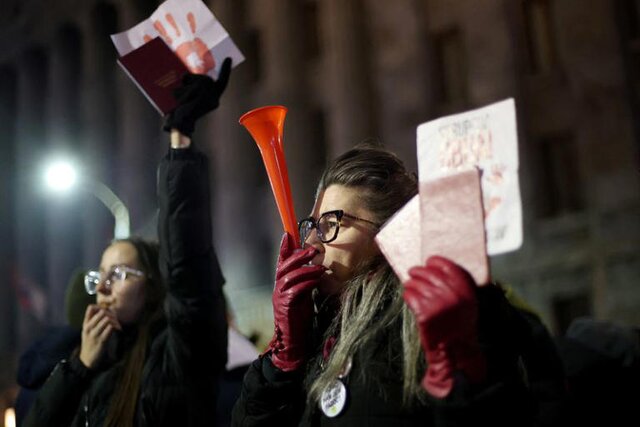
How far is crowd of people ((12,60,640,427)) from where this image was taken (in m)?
1.86

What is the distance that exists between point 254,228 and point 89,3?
10885 mm

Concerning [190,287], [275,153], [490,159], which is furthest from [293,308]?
[190,287]

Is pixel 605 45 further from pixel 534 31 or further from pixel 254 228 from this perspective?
pixel 254 228

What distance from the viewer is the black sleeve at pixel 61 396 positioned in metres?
3.16

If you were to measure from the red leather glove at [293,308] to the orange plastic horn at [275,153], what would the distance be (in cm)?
17

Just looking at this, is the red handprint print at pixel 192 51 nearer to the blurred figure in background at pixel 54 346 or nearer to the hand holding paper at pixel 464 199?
the blurred figure in background at pixel 54 346

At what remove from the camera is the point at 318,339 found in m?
2.51

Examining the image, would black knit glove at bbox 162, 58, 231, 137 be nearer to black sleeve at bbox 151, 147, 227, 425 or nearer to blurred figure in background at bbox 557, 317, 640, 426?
black sleeve at bbox 151, 147, 227, 425

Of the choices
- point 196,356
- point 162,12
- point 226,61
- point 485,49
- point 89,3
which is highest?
point 89,3

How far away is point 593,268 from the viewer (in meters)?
14.7

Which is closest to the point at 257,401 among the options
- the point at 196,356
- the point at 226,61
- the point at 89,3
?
the point at 196,356

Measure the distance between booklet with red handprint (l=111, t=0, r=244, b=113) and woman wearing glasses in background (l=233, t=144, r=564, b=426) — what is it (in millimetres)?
994

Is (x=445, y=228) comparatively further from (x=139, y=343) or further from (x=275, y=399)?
(x=139, y=343)

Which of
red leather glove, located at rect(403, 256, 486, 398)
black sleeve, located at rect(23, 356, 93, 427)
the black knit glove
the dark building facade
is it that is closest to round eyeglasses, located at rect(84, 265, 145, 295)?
black sleeve, located at rect(23, 356, 93, 427)
